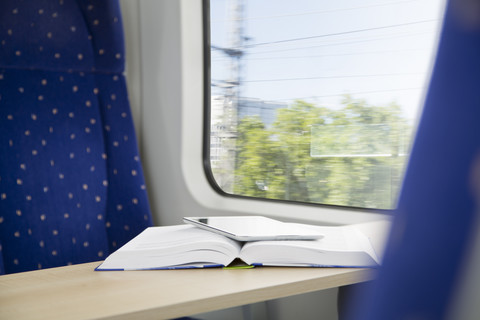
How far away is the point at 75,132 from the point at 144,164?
0.54 metres

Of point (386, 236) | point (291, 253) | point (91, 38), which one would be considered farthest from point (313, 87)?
point (386, 236)

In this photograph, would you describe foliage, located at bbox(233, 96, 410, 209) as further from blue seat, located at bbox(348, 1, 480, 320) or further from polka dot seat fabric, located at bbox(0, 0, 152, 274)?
blue seat, located at bbox(348, 1, 480, 320)

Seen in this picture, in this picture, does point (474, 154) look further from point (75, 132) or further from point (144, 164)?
point (144, 164)

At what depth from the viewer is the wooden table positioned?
1.90ft

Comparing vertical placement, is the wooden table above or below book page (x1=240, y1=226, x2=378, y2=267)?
below

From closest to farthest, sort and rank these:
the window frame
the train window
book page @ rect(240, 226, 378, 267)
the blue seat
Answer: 1. the blue seat
2. book page @ rect(240, 226, 378, 267)
3. the train window
4. the window frame

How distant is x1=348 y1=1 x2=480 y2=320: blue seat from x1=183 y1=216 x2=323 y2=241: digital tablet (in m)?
0.69

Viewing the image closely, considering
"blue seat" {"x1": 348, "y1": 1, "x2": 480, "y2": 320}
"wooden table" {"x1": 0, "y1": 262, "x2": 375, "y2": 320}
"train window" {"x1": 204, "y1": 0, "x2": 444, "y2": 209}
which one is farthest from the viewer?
"train window" {"x1": 204, "y1": 0, "x2": 444, "y2": 209}

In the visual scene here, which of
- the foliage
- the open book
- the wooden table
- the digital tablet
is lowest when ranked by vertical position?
the wooden table

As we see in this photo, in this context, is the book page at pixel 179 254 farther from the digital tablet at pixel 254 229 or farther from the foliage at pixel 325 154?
the foliage at pixel 325 154

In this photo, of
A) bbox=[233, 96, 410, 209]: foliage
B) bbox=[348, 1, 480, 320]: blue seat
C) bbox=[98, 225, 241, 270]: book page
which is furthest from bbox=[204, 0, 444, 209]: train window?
bbox=[348, 1, 480, 320]: blue seat

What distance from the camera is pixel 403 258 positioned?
0.15 m

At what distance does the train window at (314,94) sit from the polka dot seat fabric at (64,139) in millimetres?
472

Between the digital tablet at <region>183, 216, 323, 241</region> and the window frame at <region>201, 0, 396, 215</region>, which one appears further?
the window frame at <region>201, 0, 396, 215</region>
